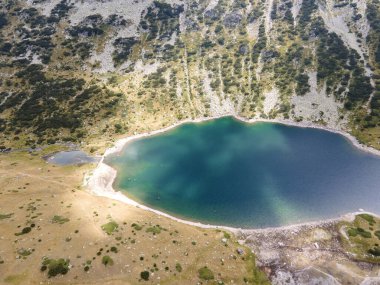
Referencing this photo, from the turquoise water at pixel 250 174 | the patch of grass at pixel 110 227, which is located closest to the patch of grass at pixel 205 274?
the turquoise water at pixel 250 174

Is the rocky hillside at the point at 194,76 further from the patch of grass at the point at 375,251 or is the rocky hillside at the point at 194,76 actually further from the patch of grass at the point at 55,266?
the patch of grass at the point at 55,266

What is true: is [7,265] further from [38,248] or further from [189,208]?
[189,208]

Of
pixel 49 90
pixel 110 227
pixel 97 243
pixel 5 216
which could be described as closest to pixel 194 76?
pixel 49 90

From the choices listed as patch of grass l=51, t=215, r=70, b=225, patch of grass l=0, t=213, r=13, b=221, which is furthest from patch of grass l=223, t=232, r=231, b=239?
patch of grass l=0, t=213, r=13, b=221

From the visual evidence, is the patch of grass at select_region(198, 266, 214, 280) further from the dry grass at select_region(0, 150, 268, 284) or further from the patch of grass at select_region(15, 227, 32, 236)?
the patch of grass at select_region(15, 227, 32, 236)

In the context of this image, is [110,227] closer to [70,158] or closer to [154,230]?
[154,230]
